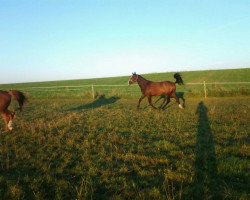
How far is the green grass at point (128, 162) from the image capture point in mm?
4984

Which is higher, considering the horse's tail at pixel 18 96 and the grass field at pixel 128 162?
the horse's tail at pixel 18 96

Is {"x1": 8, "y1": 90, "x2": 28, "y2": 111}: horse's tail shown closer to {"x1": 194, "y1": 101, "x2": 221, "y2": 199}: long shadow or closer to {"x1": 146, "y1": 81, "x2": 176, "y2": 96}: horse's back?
{"x1": 194, "y1": 101, "x2": 221, "y2": 199}: long shadow

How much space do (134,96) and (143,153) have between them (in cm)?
1832

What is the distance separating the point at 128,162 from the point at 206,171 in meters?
1.72

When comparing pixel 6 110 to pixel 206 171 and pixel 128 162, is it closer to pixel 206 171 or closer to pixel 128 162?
pixel 128 162

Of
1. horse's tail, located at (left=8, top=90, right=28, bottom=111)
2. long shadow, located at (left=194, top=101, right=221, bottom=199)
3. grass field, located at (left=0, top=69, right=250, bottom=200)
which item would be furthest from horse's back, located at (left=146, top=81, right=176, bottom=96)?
long shadow, located at (left=194, top=101, right=221, bottom=199)

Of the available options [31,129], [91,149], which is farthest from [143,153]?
[31,129]

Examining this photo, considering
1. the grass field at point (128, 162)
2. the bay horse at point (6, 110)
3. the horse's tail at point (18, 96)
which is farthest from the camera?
the horse's tail at point (18, 96)

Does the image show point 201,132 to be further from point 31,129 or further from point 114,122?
point 31,129

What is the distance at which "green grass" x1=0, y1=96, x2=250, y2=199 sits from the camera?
4.98m

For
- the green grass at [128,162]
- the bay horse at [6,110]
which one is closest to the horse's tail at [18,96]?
the bay horse at [6,110]

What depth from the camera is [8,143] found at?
28.9ft

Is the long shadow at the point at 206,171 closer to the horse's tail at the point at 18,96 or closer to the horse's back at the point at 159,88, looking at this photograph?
the horse's tail at the point at 18,96

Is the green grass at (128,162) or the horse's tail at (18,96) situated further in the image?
the horse's tail at (18,96)
